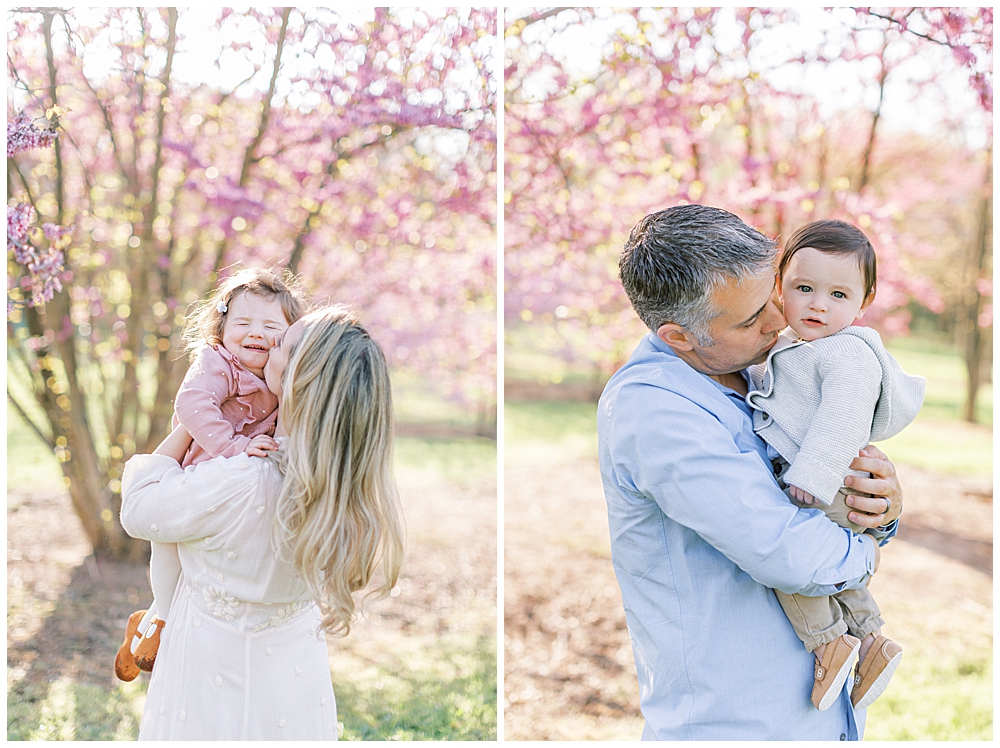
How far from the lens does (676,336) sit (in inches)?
47.2

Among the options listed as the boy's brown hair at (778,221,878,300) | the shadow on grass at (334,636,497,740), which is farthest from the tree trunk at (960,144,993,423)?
the boy's brown hair at (778,221,878,300)

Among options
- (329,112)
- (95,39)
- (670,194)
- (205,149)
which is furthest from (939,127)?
(95,39)

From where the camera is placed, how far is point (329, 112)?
3.37 m

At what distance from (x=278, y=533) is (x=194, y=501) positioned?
138 millimetres

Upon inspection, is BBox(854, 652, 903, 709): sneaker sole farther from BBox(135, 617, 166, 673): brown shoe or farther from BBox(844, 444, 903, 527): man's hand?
BBox(135, 617, 166, 673): brown shoe

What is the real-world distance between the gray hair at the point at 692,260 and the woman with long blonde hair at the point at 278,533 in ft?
1.48

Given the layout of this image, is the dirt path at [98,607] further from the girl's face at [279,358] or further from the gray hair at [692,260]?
the gray hair at [692,260]

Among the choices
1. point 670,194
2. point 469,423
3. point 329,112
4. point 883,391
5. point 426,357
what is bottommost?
point 469,423

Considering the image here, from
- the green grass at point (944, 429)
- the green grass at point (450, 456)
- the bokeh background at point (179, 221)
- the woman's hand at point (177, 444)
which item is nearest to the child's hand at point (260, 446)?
the woman's hand at point (177, 444)

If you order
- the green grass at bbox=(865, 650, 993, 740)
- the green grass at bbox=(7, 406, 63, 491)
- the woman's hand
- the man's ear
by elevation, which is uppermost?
the man's ear

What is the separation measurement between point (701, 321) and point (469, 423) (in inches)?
256

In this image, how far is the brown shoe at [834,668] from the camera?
3.74 ft

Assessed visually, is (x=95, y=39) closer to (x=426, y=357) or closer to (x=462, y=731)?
(x=462, y=731)

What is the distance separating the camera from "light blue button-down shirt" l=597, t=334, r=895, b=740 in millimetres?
1050
